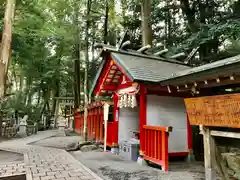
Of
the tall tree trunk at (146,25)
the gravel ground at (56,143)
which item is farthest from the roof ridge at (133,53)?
the gravel ground at (56,143)

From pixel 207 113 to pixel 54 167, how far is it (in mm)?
3861

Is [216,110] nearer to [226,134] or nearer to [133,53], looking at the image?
[226,134]

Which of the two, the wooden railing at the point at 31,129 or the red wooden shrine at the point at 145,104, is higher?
the red wooden shrine at the point at 145,104

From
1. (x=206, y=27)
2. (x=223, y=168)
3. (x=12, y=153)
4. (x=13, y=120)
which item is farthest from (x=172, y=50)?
(x=13, y=120)

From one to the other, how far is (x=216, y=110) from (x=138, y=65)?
11.1 feet

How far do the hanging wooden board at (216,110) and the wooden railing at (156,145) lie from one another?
112 centimetres

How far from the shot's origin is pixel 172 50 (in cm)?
990

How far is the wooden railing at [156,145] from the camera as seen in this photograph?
5.25 meters

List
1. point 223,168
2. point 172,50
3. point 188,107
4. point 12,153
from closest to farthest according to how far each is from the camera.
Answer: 1. point 223,168
2. point 188,107
3. point 12,153
4. point 172,50

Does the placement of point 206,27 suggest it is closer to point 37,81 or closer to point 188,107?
point 188,107

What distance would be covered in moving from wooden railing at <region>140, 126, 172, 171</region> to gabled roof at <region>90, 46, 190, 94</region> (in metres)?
1.37

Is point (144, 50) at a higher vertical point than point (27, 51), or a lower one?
lower

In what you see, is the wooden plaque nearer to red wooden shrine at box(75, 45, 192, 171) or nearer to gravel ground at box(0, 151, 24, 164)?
gravel ground at box(0, 151, 24, 164)

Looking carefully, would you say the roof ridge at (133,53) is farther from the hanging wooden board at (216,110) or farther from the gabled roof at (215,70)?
the hanging wooden board at (216,110)
